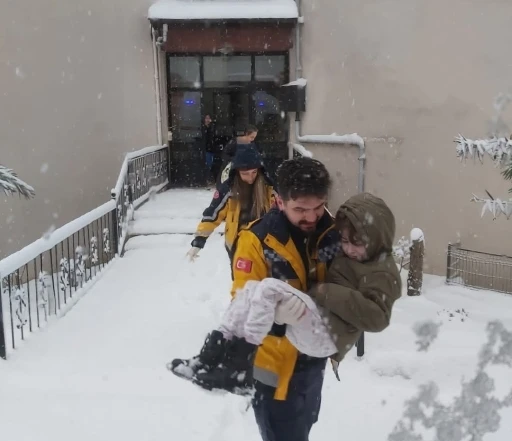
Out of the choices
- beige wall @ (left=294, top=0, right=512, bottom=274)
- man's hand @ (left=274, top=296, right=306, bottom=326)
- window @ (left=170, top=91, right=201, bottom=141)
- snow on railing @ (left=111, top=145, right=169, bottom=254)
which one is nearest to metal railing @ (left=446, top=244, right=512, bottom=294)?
beige wall @ (left=294, top=0, right=512, bottom=274)

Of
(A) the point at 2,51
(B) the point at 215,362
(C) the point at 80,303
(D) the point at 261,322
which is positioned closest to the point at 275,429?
(B) the point at 215,362

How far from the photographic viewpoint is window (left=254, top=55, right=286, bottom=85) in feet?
45.3

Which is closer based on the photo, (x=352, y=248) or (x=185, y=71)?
(x=352, y=248)

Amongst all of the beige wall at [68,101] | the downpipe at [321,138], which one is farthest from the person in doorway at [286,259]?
the beige wall at [68,101]

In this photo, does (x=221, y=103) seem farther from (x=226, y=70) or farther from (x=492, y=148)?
(x=492, y=148)

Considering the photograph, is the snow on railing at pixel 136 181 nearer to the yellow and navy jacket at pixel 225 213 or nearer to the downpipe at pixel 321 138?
the downpipe at pixel 321 138

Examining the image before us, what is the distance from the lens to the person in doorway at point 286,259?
7.02ft

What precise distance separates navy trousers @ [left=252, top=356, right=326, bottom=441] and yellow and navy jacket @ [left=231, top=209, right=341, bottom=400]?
0.16ft

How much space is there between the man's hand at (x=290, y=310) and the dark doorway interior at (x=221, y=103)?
12.0 metres

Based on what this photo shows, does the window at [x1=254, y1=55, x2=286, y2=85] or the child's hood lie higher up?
the window at [x1=254, y1=55, x2=286, y2=85]

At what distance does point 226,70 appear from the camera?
45.7 ft

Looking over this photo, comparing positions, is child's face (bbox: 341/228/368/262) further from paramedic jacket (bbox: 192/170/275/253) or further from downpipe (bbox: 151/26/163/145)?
downpipe (bbox: 151/26/163/145)

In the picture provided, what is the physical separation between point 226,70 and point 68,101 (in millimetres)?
4097

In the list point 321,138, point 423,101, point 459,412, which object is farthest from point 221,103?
point 459,412
